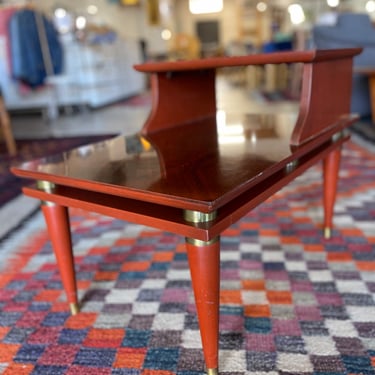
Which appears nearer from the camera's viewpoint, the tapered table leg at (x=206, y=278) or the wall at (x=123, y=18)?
the tapered table leg at (x=206, y=278)

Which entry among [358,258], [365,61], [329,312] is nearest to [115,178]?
[329,312]

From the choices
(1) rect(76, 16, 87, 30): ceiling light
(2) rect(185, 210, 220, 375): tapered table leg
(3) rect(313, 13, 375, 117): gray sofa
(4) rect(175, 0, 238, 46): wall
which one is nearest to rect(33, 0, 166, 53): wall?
(1) rect(76, 16, 87, 30): ceiling light

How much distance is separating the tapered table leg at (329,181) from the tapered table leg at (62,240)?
70cm

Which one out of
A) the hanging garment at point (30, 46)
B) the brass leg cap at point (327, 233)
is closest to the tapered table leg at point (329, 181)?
the brass leg cap at point (327, 233)

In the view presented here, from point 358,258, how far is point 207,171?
0.59 m

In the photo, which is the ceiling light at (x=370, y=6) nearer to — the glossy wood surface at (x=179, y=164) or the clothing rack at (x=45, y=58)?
the clothing rack at (x=45, y=58)

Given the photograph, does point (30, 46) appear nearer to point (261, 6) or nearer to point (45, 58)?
point (45, 58)

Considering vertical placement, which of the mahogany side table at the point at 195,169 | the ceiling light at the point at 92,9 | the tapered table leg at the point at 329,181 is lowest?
the tapered table leg at the point at 329,181

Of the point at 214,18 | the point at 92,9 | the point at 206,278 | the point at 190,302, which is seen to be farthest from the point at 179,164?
the point at 214,18

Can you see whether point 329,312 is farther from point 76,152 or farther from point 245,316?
point 76,152

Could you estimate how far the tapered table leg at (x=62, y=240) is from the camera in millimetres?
779

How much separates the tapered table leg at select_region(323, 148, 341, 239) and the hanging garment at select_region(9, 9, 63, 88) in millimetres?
3380

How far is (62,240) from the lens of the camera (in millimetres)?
812

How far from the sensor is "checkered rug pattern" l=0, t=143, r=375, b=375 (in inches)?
27.8
